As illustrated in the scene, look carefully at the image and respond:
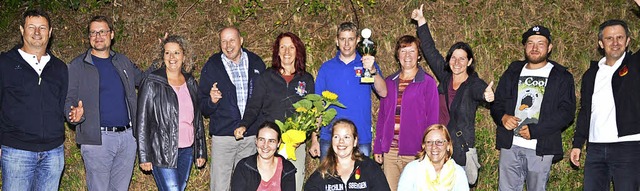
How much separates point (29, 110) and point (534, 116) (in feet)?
15.0

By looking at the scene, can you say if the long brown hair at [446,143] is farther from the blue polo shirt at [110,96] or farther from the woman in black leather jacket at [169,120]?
the blue polo shirt at [110,96]

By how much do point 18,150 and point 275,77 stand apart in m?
2.36

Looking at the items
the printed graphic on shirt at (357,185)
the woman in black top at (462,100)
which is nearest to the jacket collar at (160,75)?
the printed graphic on shirt at (357,185)

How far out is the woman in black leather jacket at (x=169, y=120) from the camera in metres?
6.75

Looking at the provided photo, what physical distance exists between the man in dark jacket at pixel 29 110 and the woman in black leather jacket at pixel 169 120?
0.78m

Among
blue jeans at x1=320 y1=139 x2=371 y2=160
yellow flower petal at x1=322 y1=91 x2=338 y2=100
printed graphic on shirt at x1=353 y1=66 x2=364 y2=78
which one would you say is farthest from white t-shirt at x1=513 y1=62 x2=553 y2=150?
yellow flower petal at x1=322 y1=91 x2=338 y2=100

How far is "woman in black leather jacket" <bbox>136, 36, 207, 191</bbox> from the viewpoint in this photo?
22.1 ft

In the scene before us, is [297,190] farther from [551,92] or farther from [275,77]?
[551,92]

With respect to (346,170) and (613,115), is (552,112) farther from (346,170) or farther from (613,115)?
(346,170)

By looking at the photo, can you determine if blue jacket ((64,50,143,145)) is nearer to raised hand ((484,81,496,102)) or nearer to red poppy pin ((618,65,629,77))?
raised hand ((484,81,496,102))

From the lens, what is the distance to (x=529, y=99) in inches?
277

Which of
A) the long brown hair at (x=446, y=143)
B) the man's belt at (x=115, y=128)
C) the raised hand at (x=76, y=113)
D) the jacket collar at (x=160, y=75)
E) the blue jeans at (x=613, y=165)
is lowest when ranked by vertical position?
the blue jeans at (x=613, y=165)

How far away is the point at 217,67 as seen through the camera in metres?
7.25

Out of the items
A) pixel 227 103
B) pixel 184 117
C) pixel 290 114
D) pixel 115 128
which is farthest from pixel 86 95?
pixel 290 114
